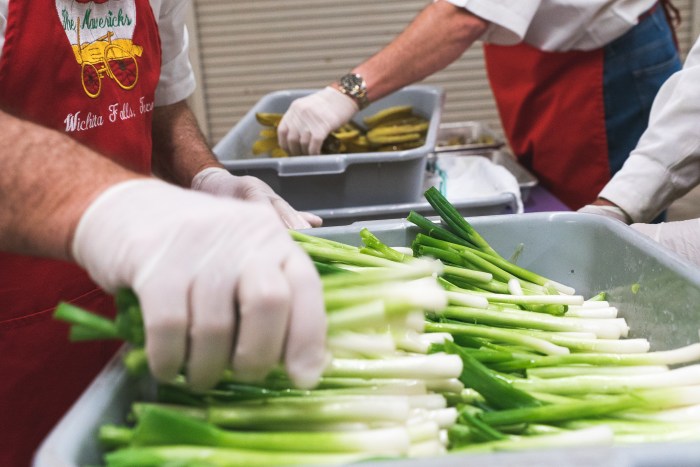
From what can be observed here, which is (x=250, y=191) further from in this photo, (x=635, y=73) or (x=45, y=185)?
(x=635, y=73)

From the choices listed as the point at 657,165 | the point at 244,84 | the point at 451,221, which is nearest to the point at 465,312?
the point at 451,221

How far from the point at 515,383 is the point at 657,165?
1279mm

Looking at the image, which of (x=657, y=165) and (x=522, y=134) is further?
(x=522, y=134)

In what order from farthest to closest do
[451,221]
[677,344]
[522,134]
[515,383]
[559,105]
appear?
1. [522,134]
2. [559,105]
3. [451,221]
4. [677,344]
5. [515,383]

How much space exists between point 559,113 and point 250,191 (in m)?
1.47

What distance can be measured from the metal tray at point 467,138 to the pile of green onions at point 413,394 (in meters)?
1.65

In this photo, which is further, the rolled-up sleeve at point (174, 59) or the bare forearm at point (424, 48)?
the bare forearm at point (424, 48)

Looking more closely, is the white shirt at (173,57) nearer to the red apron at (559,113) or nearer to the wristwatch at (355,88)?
the wristwatch at (355,88)

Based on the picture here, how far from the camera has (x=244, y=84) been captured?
188 inches

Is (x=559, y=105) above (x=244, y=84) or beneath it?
above

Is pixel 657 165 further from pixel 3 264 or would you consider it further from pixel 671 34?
pixel 3 264

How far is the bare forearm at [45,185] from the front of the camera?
2.92 ft

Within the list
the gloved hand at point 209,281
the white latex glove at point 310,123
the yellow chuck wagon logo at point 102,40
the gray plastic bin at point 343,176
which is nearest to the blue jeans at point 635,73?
the gray plastic bin at point 343,176

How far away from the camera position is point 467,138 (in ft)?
10.3
